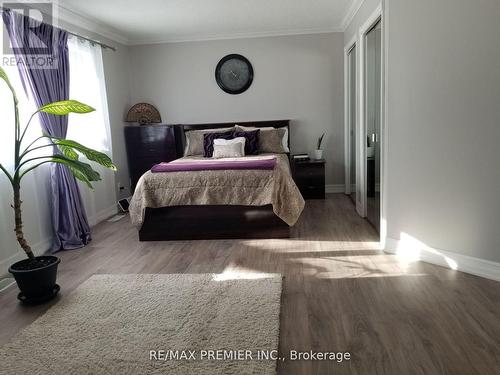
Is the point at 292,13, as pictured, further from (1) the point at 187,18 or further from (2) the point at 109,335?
(2) the point at 109,335

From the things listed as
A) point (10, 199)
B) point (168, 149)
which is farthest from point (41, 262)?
point (168, 149)

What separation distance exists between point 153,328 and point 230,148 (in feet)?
10.2

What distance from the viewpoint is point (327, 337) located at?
219 centimetres

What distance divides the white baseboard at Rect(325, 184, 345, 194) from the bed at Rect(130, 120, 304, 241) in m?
2.19

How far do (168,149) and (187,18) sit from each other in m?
1.81

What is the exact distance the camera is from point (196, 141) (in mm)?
5648

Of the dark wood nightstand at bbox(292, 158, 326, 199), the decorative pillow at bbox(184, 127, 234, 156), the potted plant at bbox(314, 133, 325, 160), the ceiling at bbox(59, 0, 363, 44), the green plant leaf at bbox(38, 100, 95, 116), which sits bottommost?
the dark wood nightstand at bbox(292, 158, 326, 199)

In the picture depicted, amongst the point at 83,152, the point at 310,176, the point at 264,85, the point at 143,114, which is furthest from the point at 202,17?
the point at 83,152

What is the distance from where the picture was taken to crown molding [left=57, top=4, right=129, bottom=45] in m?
4.26

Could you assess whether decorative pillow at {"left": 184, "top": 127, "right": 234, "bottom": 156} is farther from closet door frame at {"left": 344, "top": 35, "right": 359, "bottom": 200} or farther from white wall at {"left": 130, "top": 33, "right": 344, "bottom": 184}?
closet door frame at {"left": 344, "top": 35, "right": 359, "bottom": 200}

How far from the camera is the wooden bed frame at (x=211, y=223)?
3.99 meters

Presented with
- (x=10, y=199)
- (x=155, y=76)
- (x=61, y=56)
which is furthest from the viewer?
(x=155, y=76)

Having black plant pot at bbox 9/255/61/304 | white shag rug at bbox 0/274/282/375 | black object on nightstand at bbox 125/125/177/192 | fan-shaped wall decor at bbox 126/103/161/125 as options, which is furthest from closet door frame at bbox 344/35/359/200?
black plant pot at bbox 9/255/61/304

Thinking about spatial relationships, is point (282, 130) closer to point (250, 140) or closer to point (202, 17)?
point (250, 140)
